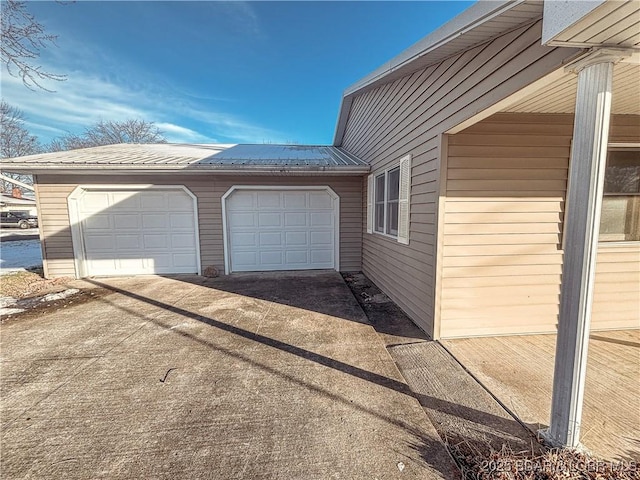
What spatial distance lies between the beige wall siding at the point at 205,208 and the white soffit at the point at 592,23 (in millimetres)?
5162

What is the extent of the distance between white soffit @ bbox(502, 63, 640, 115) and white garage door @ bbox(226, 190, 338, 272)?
431 cm

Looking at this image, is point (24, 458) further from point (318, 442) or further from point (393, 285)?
point (393, 285)

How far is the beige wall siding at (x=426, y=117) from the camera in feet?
6.34

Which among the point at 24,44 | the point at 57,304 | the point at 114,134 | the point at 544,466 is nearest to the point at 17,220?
the point at 114,134

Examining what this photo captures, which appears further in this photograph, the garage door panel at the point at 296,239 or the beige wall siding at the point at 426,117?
the garage door panel at the point at 296,239

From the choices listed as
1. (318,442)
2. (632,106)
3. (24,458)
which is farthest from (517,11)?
(24,458)

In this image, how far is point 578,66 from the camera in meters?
1.48

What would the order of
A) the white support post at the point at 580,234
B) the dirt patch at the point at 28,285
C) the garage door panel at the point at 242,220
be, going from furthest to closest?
the garage door panel at the point at 242,220 → the dirt patch at the point at 28,285 → the white support post at the point at 580,234

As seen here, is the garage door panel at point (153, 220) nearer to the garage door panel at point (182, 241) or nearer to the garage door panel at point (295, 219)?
the garage door panel at point (182, 241)

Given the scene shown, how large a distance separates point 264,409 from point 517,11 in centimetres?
Answer: 339

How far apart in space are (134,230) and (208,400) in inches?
222

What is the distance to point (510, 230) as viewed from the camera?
3064 mm

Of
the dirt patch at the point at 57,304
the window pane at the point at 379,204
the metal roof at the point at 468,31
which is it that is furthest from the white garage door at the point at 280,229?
the metal roof at the point at 468,31

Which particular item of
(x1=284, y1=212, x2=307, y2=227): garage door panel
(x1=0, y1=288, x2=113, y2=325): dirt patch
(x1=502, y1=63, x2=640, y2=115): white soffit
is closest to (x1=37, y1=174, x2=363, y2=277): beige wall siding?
(x1=284, y1=212, x2=307, y2=227): garage door panel
